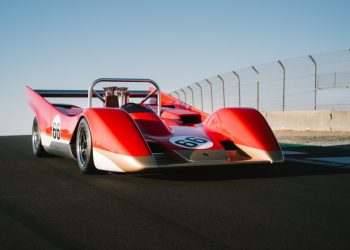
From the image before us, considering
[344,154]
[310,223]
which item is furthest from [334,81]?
[310,223]

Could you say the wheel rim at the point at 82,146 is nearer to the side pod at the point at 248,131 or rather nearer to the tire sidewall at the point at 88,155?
the tire sidewall at the point at 88,155

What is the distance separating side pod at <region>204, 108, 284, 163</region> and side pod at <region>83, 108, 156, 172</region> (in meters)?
1.30

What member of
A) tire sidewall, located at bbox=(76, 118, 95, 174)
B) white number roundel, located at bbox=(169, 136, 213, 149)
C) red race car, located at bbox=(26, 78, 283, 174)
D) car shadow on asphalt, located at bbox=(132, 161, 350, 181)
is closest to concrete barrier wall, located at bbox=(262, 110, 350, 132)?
car shadow on asphalt, located at bbox=(132, 161, 350, 181)

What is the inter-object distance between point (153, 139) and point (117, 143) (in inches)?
21.4

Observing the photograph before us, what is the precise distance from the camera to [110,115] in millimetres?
4945

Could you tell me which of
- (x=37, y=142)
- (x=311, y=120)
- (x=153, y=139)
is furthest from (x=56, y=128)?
(x=311, y=120)

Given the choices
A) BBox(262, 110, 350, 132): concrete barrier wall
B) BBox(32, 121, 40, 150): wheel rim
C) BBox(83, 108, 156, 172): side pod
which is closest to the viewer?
BBox(83, 108, 156, 172): side pod

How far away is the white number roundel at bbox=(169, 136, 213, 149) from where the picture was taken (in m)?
4.87

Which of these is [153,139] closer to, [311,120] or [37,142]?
[37,142]

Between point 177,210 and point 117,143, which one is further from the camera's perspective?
point 117,143

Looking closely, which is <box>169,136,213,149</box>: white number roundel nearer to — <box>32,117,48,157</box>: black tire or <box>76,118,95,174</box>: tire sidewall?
<box>76,118,95,174</box>: tire sidewall

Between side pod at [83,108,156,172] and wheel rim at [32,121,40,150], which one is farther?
wheel rim at [32,121,40,150]

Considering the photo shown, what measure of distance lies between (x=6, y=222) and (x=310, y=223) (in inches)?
78.4

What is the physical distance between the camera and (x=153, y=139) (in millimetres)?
5016
